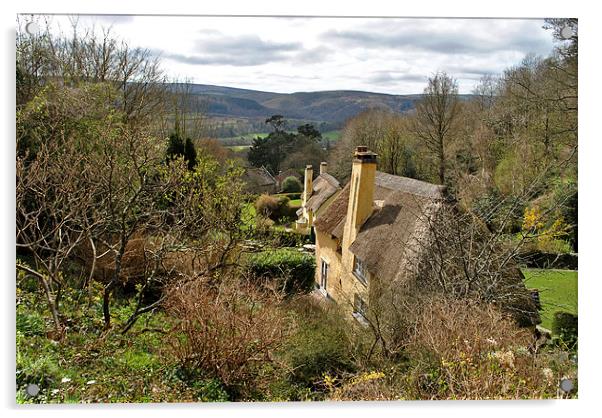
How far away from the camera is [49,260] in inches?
181

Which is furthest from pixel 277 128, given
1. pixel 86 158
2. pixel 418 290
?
pixel 418 290

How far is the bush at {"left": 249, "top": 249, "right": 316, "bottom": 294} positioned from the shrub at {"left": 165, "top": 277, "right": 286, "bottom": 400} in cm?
172

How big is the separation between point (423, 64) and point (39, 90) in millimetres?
3251

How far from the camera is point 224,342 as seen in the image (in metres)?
3.92

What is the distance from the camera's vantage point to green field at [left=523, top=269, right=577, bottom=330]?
159 inches

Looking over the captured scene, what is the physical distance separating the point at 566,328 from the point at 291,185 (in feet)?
8.44

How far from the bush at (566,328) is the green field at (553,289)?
0.05 metres

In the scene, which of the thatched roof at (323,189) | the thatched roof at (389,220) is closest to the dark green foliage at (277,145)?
the thatched roof at (323,189)

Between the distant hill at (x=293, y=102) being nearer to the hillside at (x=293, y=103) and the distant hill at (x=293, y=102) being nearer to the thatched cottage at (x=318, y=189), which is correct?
the hillside at (x=293, y=103)

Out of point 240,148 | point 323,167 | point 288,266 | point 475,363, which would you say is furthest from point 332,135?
point 475,363

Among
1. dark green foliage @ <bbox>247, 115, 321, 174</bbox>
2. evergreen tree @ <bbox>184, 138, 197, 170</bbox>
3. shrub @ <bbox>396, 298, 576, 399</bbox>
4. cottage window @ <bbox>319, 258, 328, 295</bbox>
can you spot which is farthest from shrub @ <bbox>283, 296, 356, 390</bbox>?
evergreen tree @ <bbox>184, 138, 197, 170</bbox>

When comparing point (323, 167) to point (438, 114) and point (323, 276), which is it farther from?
point (323, 276)

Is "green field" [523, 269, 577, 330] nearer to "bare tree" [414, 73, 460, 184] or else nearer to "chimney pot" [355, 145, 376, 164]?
"bare tree" [414, 73, 460, 184]

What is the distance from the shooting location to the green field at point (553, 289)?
159 inches
